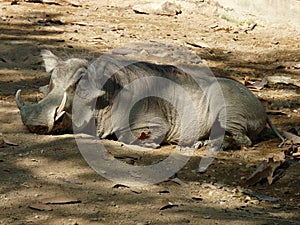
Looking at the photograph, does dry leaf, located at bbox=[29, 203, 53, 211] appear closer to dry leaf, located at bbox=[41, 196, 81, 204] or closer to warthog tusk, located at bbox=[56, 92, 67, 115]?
dry leaf, located at bbox=[41, 196, 81, 204]

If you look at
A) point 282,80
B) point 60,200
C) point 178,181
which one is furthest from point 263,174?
point 282,80

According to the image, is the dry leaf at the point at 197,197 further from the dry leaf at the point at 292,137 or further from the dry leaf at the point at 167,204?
the dry leaf at the point at 292,137

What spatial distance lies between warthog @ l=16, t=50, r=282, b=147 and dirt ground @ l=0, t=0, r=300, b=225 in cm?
20

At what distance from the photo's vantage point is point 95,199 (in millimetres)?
4562

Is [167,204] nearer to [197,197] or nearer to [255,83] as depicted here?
[197,197]

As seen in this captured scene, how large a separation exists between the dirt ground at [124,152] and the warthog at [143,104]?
0.20m

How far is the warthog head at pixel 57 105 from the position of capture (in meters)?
5.87

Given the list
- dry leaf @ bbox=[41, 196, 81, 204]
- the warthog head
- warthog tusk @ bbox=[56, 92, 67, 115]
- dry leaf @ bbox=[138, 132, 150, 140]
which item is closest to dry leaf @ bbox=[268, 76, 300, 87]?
dry leaf @ bbox=[138, 132, 150, 140]

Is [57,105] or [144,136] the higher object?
[57,105]

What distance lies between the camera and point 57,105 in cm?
592

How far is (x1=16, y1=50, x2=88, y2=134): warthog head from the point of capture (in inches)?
231

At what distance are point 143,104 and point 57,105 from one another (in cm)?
81

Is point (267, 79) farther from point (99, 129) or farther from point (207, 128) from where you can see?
point (99, 129)

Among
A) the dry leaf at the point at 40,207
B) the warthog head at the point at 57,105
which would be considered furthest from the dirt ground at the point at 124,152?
the warthog head at the point at 57,105
